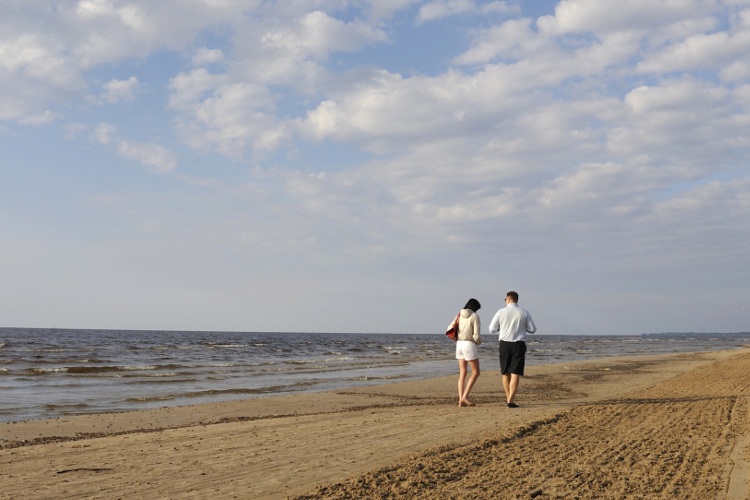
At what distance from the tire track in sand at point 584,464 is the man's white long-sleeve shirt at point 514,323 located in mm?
1337

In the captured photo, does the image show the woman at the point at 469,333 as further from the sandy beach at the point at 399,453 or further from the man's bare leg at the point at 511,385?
the sandy beach at the point at 399,453

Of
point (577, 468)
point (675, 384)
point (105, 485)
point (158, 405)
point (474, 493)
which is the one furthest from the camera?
point (675, 384)

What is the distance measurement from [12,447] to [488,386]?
33.2ft

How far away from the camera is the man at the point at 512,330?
28.1 feet

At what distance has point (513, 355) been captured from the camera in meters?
8.56

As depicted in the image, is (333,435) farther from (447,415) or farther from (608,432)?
(608,432)

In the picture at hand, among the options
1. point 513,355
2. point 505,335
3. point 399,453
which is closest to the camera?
point 399,453

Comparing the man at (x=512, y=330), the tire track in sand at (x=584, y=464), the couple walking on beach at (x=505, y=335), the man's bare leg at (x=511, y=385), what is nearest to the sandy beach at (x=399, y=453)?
the tire track in sand at (x=584, y=464)

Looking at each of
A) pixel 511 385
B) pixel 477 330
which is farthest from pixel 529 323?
pixel 511 385

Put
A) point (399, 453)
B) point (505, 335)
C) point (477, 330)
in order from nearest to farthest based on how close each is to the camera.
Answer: point (399, 453), point (505, 335), point (477, 330)

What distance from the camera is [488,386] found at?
45.0 ft

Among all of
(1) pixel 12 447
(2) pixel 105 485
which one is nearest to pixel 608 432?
(2) pixel 105 485

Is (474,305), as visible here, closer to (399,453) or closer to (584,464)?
(399,453)

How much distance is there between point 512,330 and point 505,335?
0.15 meters
